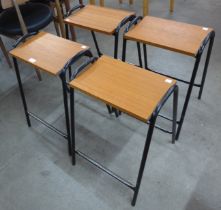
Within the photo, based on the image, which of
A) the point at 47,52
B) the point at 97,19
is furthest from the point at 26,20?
the point at 47,52

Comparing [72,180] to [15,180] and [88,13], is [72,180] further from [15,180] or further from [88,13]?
[88,13]

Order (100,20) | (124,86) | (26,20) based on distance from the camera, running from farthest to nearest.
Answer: (26,20), (100,20), (124,86)

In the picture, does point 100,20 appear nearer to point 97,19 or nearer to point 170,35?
point 97,19

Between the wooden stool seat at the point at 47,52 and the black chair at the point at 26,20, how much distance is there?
0.48 m

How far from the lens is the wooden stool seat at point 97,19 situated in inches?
63.9

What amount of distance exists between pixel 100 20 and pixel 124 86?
2.51 ft

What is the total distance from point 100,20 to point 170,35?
0.52 m

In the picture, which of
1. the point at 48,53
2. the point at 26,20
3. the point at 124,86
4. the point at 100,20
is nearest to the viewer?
the point at 124,86

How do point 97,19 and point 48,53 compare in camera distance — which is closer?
point 48,53

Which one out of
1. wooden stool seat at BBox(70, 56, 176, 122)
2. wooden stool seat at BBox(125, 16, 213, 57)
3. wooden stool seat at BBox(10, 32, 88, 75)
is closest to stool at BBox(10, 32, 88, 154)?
wooden stool seat at BBox(10, 32, 88, 75)

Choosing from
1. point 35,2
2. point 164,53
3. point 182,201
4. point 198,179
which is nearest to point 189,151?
point 198,179

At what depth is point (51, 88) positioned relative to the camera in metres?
2.19

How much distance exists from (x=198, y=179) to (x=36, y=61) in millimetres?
1198

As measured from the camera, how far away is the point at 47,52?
142 centimetres
